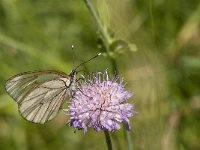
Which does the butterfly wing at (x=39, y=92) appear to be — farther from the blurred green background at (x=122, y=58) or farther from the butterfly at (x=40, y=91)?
the blurred green background at (x=122, y=58)

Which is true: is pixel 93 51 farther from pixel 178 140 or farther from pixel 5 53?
pixel 178 140

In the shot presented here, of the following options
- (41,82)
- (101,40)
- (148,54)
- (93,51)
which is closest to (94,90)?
(41,82)

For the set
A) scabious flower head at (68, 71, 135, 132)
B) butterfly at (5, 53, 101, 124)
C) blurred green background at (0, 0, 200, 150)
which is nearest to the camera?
scabious flower head at (68, 71, 135, 132)

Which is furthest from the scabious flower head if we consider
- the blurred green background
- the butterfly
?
the blurred green background

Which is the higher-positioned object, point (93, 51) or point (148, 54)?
point (93, 51)

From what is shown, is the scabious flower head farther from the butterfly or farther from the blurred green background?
the blurred green background

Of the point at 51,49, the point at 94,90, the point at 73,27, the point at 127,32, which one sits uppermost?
the point at 73,27
